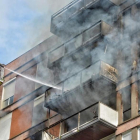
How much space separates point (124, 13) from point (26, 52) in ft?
24.1

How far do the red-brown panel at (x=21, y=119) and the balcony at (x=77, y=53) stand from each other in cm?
Answer: 247

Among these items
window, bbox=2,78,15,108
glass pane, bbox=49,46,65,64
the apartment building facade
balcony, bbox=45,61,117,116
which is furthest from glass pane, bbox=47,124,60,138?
window, bbox=2,78,15,108

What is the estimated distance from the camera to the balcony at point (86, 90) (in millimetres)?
27484

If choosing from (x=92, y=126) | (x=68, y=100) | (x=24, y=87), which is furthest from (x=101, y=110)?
(x=24, y=87)

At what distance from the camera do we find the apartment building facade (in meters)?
26.6

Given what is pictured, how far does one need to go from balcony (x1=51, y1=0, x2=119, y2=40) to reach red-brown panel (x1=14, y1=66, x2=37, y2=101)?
3.11 m

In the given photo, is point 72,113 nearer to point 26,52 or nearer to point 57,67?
point 57,67

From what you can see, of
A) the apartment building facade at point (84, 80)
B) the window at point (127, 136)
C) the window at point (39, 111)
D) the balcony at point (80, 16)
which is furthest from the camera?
the window at point (39, 111)

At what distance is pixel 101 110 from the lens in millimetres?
26141

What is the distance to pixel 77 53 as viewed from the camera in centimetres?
2941

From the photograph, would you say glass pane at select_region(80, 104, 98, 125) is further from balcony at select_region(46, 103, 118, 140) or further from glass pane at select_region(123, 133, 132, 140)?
glass pane at select_region(123, 133, 132, 140)

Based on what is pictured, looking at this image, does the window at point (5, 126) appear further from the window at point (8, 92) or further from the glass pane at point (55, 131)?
the glass pane at point (55, 131)

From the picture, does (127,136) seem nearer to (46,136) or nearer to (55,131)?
(46,136)

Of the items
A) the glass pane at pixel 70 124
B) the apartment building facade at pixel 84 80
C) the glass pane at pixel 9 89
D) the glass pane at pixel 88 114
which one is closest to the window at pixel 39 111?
the apartment building facade at pixel 84 80
